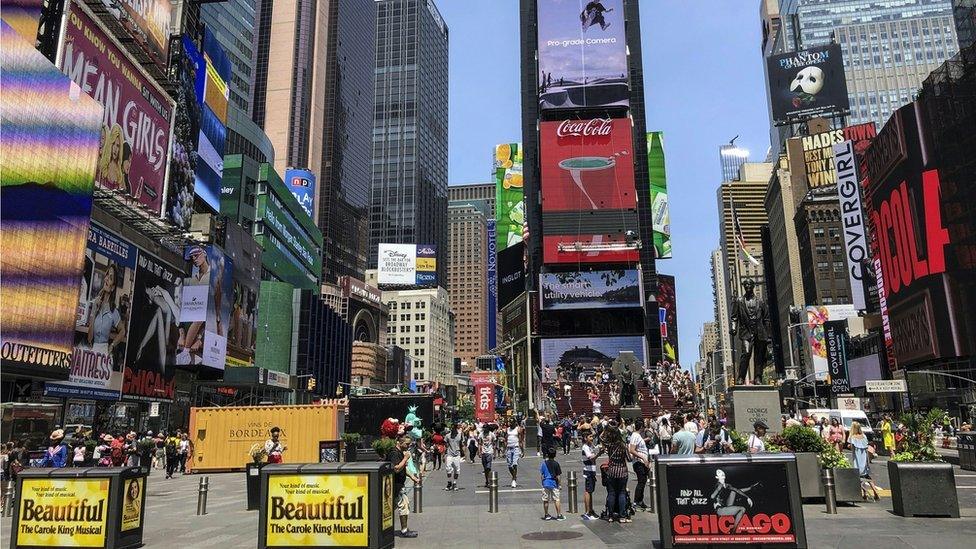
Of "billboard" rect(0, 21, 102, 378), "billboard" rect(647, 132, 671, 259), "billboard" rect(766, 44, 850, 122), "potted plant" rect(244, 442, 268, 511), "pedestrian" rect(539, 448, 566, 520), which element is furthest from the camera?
"billboard" rect(647, 132, 671, 259)

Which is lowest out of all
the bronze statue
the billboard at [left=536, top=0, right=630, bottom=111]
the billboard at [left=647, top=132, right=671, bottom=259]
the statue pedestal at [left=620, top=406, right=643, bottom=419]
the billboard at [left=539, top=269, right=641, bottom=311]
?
the statue pedestal at [left=620, top=406, right=643, bottom=419]

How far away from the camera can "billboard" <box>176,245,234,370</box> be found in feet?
189

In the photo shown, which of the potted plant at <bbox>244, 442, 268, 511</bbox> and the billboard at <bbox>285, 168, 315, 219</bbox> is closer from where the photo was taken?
the potted plant at <bbox>244, 442, 268, 511</bbox>

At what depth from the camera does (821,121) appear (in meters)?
122

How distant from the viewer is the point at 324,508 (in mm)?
9453

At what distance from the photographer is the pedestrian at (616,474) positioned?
490 inches

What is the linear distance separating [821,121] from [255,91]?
418ft

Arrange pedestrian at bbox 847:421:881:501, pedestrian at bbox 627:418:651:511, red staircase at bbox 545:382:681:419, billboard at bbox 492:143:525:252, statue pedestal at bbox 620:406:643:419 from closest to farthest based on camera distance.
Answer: pedestrian at bbox 627:418:651:511 → pedestrian at bbox 847:421:881:501 → statue pedestal at bbox 620:406:643:419 → red staircase at bbox 545:382:681:419 → billboard at bbox 492:143:525:252

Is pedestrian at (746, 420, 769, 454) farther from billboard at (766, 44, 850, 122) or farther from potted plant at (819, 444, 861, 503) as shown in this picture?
billboard at (766, 44, 850, 122)

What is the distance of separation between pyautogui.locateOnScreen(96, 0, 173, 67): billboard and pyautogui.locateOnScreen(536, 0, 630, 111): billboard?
2491 inches

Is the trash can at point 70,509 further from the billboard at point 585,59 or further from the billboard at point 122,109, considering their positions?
the billboard at point 585,59

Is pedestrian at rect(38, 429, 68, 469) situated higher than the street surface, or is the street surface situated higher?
pedestrian at rect(38, 429, 68, 469)

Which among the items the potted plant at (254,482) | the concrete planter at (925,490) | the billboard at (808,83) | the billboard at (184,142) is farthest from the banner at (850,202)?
the potted plant at (254,482)

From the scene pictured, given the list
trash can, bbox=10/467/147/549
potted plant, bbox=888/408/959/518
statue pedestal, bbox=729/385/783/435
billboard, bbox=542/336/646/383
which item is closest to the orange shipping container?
statue pedestal, bbox=729/385/783/435
